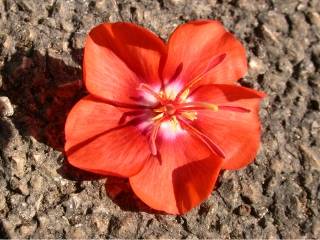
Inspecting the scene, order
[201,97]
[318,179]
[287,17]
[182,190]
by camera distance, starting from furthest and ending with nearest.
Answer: [287,17] → [318,179] → [201,97] → [182,190]

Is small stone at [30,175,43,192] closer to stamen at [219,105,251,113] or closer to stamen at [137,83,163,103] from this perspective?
stamen at [137,83,163,103]

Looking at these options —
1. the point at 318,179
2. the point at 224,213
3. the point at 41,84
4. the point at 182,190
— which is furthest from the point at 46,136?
the point at 318,179

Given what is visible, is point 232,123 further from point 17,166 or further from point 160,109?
point 17,166

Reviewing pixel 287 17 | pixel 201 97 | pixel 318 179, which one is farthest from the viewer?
pixel 287 17

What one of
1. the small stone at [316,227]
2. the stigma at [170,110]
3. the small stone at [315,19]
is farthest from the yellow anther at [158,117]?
the small stone at [315,19]

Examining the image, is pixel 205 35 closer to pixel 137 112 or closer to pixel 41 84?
pixel 137 112

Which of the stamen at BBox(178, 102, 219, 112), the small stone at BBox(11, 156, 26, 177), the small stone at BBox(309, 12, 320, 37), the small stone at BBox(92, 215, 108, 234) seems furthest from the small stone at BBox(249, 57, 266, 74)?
the small stone at BBox(11, 156, 26, 177)

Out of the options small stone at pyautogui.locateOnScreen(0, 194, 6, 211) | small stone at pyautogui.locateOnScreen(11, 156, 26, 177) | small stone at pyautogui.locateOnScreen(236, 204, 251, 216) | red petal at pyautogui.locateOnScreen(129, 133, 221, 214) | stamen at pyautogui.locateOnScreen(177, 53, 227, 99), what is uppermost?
stamen at pyautogui.locateOnScreen(177, 53, 227, 99)
